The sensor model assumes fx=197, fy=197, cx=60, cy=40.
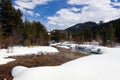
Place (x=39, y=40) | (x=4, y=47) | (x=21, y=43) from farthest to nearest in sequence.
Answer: (x=39, y=40)
(x=21, y=43)
(x=4, y=47)

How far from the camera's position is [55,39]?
125812mm

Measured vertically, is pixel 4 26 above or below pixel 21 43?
above

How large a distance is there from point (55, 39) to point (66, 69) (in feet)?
371

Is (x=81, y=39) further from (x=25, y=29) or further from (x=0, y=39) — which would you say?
(x=0, y=39)

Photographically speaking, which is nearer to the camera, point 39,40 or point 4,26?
point 4,26

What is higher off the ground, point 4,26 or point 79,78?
point 4,26

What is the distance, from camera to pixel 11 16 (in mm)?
48969

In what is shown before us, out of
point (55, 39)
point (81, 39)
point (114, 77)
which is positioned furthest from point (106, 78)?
point (55, 39)

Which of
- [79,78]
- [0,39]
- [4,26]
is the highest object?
[4,26]

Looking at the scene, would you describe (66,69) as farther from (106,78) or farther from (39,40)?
(39,40)

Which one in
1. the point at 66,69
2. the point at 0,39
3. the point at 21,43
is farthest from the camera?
the point at 21,43

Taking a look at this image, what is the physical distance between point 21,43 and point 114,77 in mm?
43086

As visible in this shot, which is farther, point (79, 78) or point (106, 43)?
point (106, 43)

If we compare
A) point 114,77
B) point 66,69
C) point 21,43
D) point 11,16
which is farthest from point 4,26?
point 114,77
